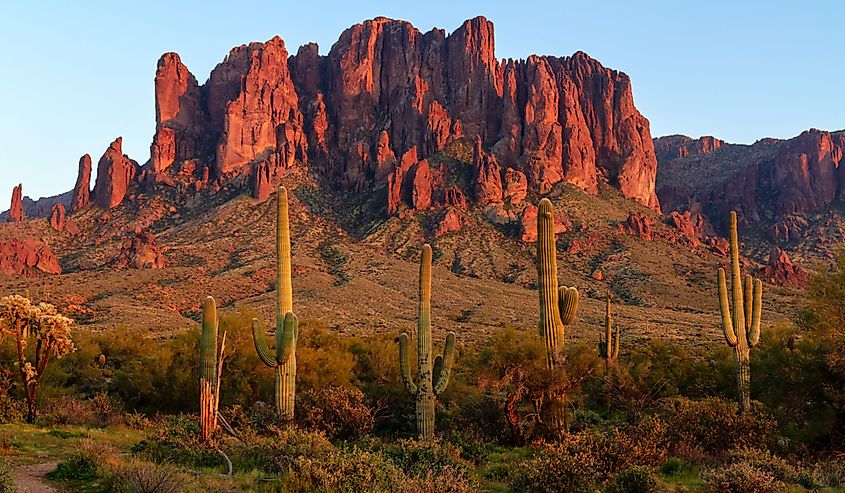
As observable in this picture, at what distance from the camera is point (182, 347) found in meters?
25.4

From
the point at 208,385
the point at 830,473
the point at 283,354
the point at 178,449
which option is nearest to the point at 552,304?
the point at 283,354

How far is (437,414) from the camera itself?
64.8 ft

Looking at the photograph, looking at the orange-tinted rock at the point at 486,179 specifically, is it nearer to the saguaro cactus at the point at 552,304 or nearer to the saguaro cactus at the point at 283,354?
the saguaro cactus at the point at 552,304

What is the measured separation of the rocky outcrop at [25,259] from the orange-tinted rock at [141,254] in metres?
7.88

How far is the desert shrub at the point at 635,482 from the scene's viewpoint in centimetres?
1066

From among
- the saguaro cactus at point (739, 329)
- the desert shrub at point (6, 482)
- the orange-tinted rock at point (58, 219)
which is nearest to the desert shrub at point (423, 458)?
the desert shrub at point (6, 482)

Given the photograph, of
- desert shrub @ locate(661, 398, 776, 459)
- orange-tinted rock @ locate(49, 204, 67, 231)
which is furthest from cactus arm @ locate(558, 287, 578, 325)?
orange-tinted rock @ locate(49, 204, 67, 231)

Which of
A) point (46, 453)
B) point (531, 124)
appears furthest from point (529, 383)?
point (531, 124)

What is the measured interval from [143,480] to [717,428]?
12.2 metres

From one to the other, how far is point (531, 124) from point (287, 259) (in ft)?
328

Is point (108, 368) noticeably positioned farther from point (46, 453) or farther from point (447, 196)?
point (447, 196)

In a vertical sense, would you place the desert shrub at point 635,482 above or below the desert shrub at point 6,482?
below

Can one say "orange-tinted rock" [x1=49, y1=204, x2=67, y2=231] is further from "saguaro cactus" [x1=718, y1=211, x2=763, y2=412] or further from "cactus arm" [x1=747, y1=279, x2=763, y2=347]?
"cactus arm" [x1=747, y1=279, x2=763, y2=347]

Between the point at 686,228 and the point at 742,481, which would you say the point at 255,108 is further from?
the point at 742,481
